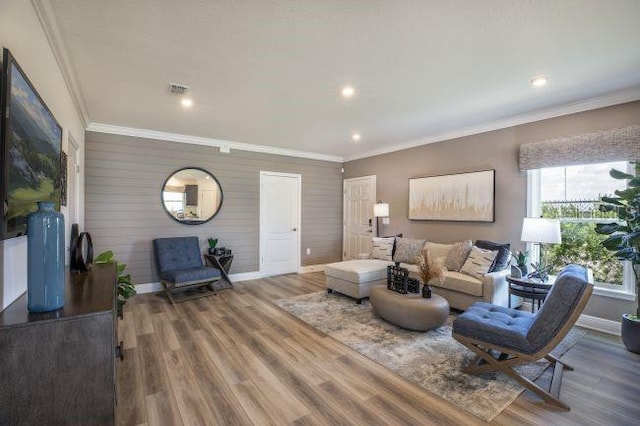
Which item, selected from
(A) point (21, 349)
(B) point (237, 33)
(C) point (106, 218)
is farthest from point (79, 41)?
(C) point (106, 218)

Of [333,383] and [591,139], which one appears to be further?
[591,139]

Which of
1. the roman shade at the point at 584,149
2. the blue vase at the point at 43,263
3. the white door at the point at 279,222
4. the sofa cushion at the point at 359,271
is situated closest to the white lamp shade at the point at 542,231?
the roman shade at the point at 584,149

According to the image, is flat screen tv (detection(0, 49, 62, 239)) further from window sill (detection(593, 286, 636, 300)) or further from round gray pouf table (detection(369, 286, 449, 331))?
window sill (detection(593, 286, 636, 300))

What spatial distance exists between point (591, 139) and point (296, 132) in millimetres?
3722

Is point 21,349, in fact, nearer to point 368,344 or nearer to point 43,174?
point 43,174

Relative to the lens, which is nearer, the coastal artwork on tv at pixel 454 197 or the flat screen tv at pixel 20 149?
the flat screen tv at pixel 20 149

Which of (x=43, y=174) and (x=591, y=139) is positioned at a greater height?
(x=591, y=139)

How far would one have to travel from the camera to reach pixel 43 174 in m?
1.73

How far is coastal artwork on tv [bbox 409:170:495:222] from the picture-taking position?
421 centimetres

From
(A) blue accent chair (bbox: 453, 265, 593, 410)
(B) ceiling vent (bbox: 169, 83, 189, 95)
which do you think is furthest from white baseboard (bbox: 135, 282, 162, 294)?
(A) blue accent chair (bbox: 453, 265, 593, 410)

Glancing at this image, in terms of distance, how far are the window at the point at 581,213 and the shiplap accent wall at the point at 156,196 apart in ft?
13.1

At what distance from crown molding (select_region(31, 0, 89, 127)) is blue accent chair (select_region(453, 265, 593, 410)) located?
363 cm

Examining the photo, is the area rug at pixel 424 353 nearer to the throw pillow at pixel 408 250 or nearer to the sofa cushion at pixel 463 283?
the sofa cushion at pixel 463 283

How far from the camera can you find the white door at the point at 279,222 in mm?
5773
